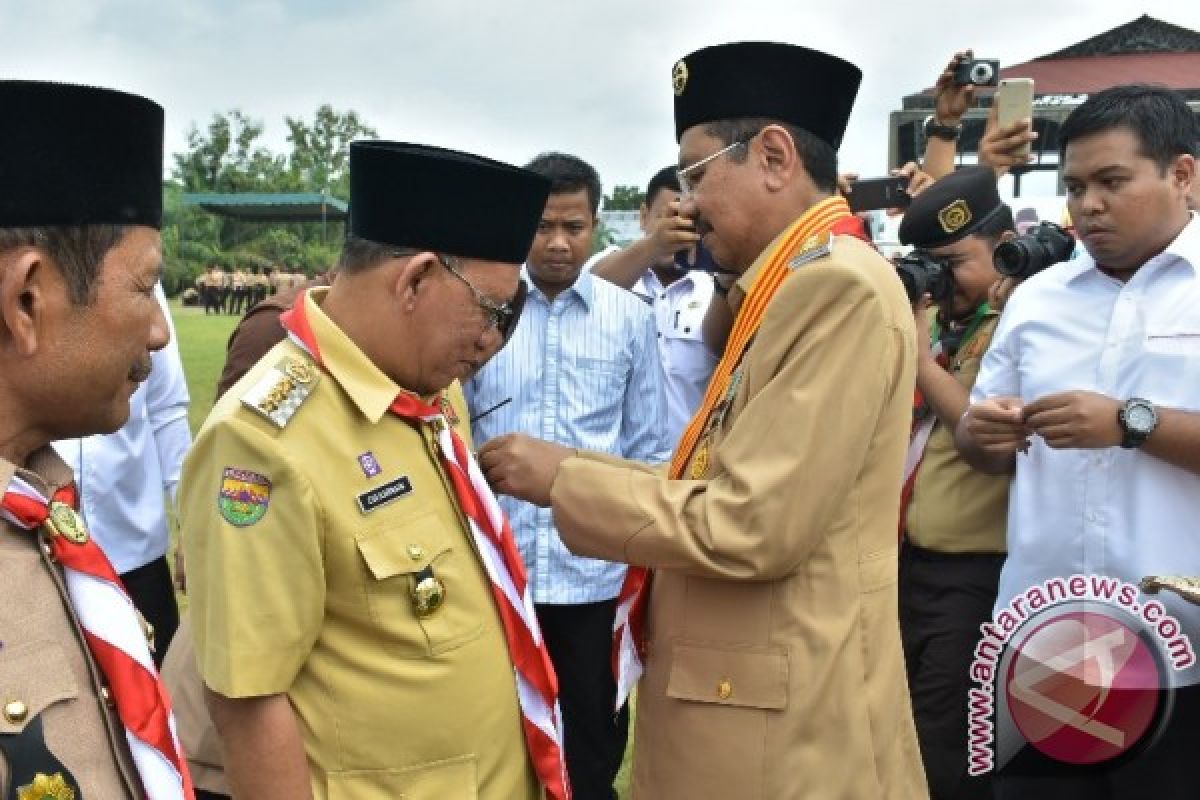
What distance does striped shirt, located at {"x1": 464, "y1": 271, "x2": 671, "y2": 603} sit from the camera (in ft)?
11.9

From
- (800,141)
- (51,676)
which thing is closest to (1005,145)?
(800,141)

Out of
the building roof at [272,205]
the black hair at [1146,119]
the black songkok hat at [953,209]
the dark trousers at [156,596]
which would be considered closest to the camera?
the black hair at [1146,119]

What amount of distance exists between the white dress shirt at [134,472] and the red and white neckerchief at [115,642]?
1953 mm

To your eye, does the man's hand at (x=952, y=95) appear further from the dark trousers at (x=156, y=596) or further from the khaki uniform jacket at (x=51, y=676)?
the khaki uniform jacket at (x=51, y=676)

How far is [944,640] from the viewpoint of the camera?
3529 millimetres

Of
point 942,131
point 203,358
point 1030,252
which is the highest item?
point 942,131

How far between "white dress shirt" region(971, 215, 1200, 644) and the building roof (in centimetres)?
4542

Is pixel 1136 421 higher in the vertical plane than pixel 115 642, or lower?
higher

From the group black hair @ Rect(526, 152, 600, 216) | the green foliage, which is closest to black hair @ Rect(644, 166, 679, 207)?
black hair @ Rect(526, 152, 600, 216)

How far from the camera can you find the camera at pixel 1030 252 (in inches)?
126

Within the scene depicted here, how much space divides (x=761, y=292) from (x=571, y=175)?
1.92 metres

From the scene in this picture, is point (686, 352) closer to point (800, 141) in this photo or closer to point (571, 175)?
point (571, 175)

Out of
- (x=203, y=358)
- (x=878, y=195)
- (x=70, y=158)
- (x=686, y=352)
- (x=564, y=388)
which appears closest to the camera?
(x=70, y=158)

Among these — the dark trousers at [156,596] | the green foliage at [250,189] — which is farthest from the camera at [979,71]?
the green foliage at [250,189]
